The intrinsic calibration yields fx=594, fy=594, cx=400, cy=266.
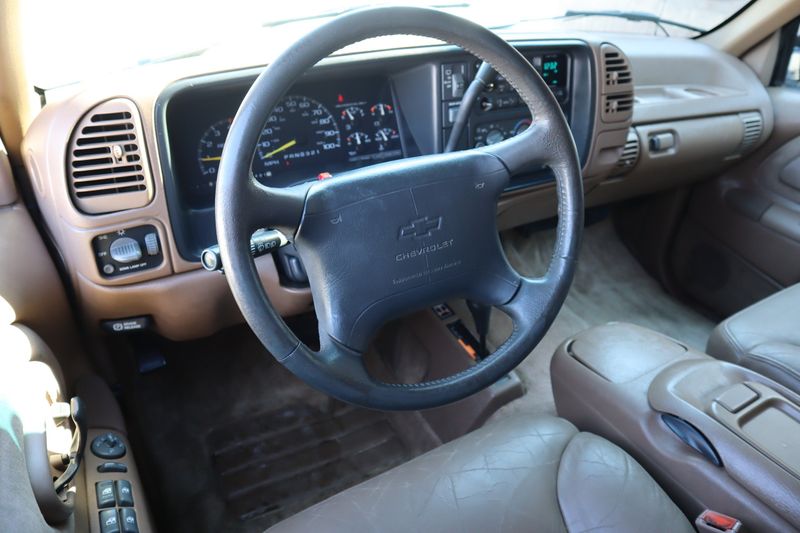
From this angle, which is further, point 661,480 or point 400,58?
point 400,58

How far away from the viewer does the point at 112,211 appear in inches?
45.8

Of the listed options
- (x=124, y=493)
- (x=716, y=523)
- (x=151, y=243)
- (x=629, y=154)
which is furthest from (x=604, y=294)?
(x=124, y=493)

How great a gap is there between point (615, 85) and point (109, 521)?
162cm

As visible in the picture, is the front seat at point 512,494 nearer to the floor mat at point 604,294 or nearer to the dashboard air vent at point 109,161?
the dashboard air vent at point 109,161

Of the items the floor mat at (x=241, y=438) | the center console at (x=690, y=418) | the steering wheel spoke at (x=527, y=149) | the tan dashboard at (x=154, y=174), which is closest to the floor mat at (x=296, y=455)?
the floor mat at (x=241, y=438)

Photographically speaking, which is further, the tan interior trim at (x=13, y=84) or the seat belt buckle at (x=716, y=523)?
the tan interior trim at (x=13, y=84)

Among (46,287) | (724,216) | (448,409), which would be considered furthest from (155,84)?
(724,216)

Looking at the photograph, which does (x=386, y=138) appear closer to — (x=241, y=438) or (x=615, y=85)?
(x=615, y=85)

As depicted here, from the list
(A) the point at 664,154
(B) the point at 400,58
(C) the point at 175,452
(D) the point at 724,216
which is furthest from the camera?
(D) the point at 724,216

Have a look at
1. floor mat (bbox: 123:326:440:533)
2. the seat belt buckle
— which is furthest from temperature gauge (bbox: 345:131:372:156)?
the seat belt buckle

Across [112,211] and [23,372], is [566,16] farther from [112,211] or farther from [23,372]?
[23,372]

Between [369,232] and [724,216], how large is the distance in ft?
6.41

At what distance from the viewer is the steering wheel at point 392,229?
794mm

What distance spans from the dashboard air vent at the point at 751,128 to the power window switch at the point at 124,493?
7.37 feet
